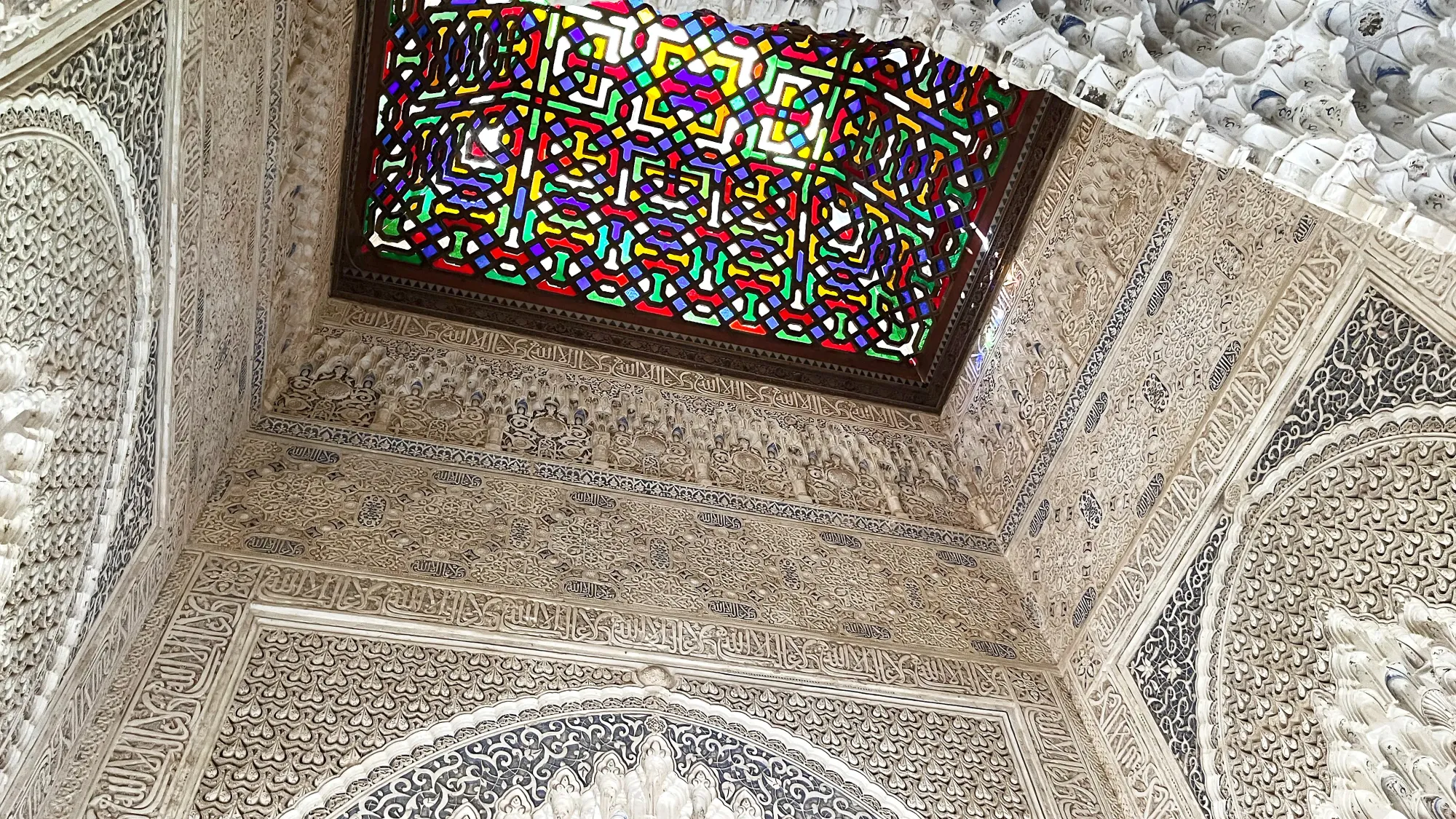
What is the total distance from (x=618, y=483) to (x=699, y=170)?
51.7 inches

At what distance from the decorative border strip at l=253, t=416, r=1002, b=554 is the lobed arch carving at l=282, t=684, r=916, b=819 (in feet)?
2.62

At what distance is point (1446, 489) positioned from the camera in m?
1.91

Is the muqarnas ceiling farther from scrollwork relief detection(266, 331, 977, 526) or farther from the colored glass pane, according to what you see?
scrollwork relief detection(266, 331, 977, 526)

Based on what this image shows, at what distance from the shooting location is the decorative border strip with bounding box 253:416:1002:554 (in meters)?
2.87

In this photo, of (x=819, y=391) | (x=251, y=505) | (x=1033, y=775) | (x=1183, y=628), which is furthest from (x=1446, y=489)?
(x=251, y=505)

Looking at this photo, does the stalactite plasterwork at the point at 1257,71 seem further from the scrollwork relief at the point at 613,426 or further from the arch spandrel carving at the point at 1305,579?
the scrollwork relief at the point at 613,426

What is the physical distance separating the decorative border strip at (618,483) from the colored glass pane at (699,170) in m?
0.79

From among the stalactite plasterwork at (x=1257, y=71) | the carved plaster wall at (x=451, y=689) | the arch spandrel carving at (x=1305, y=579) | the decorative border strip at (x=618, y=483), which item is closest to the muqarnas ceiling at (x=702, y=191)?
the decorative border strip at (x=618, y=483)

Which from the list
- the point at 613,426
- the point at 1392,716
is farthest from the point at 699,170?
the point at 1392,716

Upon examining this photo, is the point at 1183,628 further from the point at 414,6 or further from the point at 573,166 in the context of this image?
the point at 414,6

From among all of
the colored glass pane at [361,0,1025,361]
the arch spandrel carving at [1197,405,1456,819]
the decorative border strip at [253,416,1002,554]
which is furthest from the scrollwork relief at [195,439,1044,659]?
the colored glass pane at [361,0,1025,361]

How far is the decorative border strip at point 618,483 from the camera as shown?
2871 millimetres

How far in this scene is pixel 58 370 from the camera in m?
1.62

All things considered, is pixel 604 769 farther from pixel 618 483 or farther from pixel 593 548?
pixel 618 483
